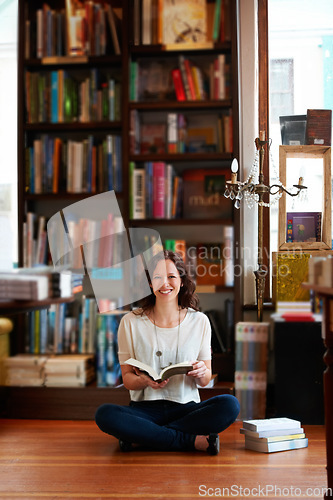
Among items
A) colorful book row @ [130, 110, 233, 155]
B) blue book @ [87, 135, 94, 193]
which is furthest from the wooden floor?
colorful book row @ [130, 110, 233, 155]

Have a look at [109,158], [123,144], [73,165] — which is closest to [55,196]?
[73,165]

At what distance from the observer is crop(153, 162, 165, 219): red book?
3057mm

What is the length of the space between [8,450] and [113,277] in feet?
3.39

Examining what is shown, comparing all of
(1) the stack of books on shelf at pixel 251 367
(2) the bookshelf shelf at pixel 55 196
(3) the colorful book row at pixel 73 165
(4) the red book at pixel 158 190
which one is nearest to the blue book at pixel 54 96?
(3) the colorful book row at pixel 73 165

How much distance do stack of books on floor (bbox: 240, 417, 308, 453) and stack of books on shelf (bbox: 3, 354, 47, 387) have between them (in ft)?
3.73

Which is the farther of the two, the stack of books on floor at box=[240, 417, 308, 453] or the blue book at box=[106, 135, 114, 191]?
the blue book at box=[106, 135, 114, 191]

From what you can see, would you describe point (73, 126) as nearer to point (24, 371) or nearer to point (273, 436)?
point (24, 371)

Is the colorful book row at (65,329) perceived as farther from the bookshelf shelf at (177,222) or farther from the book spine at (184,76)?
the book spine at (184,76)

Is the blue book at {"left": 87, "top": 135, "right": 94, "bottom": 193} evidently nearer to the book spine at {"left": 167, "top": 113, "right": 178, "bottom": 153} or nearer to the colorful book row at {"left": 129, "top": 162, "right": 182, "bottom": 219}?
the colorful book row at {"left": 129, "top": 162, "right": 182, "bottom": 219}

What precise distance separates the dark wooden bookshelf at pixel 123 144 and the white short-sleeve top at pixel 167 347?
1.82 ft

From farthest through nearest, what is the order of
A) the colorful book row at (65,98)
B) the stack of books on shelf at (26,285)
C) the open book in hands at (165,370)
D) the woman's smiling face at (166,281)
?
1. the colorful book row at (65,98)
2. the woman's smiling face at (166,281)
3. the open book in hands at (165,370)
4. the stack of books on shelf at (26,285)

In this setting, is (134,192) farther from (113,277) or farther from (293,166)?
(293,166)

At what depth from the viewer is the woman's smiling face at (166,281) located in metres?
2.43

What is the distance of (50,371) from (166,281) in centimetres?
97
